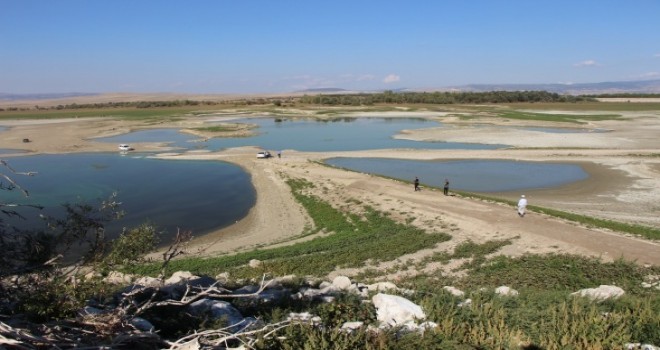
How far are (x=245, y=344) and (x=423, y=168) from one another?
128 feet

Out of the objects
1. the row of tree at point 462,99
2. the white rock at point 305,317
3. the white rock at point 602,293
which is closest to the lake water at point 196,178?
the white rock at point 305,317

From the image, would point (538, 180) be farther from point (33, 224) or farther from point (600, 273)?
point (33, 224)

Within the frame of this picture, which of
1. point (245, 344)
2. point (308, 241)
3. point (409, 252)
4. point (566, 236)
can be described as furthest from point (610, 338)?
point (308, 241)

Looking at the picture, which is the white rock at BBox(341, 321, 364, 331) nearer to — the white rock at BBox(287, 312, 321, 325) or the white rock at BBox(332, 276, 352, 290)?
the white rock at BBox(287, 312, 321, 325)

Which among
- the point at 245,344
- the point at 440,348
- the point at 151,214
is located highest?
the point at 245,344

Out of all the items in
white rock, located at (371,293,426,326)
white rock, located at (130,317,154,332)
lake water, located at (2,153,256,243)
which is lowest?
lake water, located at (2,153,256,243)

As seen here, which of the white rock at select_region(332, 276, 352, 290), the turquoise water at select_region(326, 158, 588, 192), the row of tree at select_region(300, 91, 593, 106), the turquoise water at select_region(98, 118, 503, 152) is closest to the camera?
the white rock at select_region(332, 276, 352, 290)

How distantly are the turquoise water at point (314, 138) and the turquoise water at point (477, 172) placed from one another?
10579 millimetres

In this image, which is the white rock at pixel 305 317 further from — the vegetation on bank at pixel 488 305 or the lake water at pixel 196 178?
the lake water at pixel 196 178

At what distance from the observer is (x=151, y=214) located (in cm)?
2953

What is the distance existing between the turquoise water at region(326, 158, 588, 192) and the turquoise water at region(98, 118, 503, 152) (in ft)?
34.7

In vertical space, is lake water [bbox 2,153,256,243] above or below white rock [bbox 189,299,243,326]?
below

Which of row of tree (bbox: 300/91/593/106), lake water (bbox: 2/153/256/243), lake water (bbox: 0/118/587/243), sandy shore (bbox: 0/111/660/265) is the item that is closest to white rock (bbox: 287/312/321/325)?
sandy shore (bbox: 0/111/660/265)

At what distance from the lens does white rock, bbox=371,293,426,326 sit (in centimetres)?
865
